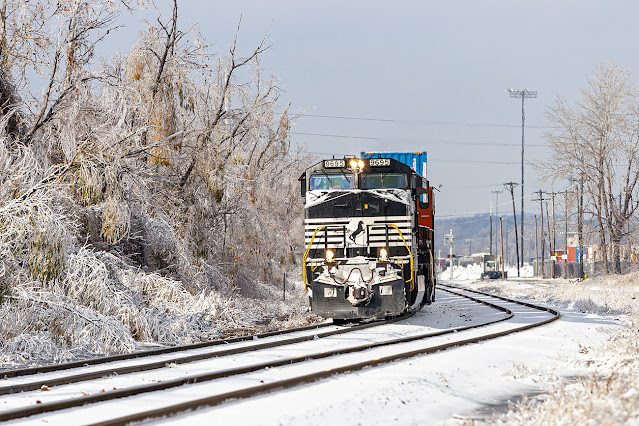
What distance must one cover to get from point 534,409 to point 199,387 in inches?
148

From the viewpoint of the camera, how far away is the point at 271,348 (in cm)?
1173

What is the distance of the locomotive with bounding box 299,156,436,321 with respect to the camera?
1469 cm

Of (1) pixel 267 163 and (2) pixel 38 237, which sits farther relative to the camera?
(1) pixel 267 163

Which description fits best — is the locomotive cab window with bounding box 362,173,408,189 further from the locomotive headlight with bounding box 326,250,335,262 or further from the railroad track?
the railroad track

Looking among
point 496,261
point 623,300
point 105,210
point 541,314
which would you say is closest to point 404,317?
point 541,314

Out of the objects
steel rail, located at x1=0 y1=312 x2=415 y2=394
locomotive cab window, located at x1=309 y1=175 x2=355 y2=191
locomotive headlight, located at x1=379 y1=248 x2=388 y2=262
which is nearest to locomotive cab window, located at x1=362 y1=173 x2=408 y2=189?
locomotive cab window, located at x1=309 y1=175 x2=355 y2=191

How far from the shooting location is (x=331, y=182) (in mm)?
15492

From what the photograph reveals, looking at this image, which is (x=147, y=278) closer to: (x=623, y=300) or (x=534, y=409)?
(x=534, y=409)

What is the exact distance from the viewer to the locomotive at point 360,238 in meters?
14.7

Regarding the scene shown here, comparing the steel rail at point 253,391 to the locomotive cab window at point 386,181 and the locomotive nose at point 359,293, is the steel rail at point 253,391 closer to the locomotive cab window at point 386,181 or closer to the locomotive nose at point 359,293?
the locomotive nose at point 359,293

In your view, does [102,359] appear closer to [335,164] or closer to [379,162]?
[335,164]

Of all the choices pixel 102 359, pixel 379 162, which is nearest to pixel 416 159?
pixel 379 162

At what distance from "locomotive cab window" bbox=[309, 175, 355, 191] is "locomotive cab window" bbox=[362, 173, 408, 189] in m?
0.35

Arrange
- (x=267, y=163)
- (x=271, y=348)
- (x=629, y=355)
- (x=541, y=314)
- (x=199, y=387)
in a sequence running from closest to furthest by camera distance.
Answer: (x=199, y=387)
(x=629, y=355)
(x=271, y=348)
(x=541, y=314)
(x=267, y=163)
